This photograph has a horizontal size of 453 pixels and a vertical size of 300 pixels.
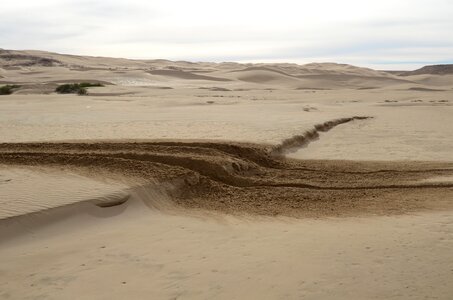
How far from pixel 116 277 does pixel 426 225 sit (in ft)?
10.2

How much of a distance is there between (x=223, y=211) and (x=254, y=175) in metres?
1.78

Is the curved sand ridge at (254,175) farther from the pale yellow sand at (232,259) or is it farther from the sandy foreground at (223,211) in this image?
the pale yellow sand at (232,259)

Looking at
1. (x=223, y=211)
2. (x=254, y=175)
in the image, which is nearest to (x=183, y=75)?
(x=254, y=175)

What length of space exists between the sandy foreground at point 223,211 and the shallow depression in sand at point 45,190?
0.08 feet

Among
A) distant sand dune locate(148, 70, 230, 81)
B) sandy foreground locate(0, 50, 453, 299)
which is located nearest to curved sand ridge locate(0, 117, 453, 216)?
sandy foreground locate(0, 50, 453, 299)

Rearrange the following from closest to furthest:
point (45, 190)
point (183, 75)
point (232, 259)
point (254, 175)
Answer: point (232, 259), point (45, 190), point (254, 175), point (183, 75)

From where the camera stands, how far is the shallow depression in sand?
600cm

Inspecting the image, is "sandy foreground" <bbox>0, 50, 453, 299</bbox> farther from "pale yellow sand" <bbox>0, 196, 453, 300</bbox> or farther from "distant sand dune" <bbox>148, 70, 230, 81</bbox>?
"distant sand dune" <bbox>148, 70, 230, 81</bbox>

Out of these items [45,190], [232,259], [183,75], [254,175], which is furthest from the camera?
[183,75]

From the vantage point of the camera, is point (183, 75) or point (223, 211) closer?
point (223, 211)

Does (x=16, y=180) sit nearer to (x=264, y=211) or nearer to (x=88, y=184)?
(x=88, y=184)

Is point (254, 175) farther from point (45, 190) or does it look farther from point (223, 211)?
point (45, 190)

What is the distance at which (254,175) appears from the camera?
27.1 ft

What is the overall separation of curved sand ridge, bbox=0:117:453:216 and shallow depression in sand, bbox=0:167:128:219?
58 centimetres
